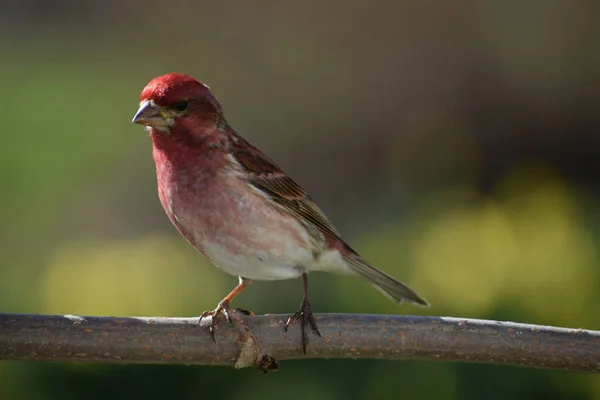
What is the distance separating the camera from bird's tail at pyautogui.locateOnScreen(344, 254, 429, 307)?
337 centimetres

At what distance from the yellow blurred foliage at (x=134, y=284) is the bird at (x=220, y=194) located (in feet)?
2.72

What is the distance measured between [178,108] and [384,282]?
3.45 ft

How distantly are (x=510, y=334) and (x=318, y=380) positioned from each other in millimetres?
1212

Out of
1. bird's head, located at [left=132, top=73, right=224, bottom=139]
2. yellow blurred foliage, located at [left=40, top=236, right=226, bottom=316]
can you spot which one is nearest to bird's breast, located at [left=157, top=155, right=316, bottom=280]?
bird's head, located at [left=132, top=73, right=224, bottom=139]

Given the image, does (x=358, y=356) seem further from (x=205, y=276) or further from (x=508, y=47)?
(x=508, y=47)

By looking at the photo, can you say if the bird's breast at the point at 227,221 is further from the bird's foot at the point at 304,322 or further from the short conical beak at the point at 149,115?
the bird's foot at the point at 304,322

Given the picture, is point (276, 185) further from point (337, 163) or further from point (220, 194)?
point (337, 163)

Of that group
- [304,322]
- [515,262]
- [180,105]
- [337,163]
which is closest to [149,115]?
[180,105]

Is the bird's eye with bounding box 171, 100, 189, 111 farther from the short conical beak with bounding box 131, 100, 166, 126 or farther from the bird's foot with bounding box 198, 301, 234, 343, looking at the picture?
the bird's foot with bounding box 198, 301, 234, 343

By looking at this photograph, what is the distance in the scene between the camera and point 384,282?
3.49 metres

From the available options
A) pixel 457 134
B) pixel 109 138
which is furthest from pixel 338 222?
pixel 109 138

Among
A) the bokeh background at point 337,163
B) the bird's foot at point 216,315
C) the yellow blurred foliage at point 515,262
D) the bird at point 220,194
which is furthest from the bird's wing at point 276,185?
the yellow blurred foliage at point 515,262

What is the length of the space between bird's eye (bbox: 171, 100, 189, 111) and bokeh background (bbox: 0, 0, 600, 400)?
1196mm

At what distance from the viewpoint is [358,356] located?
8.80ft
